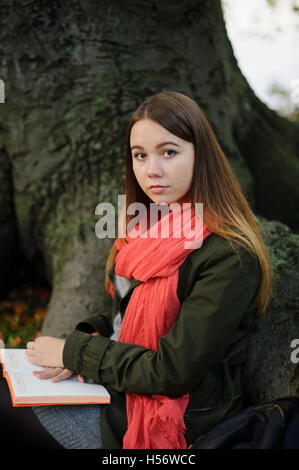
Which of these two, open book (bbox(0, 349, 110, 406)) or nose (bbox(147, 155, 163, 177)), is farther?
nose (bbox(147, 155, 163, 177))

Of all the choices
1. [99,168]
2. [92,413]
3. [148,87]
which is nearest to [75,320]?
[99,168]

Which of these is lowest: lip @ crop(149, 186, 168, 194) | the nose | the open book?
the open book

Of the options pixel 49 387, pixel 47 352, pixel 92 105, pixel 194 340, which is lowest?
pixel 49 387

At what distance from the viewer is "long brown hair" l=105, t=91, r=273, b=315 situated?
1874 millimetres

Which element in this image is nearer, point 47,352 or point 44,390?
point 44,390

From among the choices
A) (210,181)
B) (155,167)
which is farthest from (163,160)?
(210,181)

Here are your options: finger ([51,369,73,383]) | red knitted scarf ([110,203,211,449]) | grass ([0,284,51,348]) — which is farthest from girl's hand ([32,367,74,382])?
grass ([0,284,51,348])

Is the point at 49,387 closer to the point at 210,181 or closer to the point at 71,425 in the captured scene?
the point at 71,425

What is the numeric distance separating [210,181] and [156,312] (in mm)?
623

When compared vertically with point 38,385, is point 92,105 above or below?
above

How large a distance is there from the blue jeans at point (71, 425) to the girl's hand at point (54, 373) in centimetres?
14

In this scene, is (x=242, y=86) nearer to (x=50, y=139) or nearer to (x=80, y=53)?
(x=80, y=53)

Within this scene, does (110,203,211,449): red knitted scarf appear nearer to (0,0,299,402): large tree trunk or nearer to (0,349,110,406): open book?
(0,349,110,406): open book

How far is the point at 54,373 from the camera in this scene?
198 centimetres
